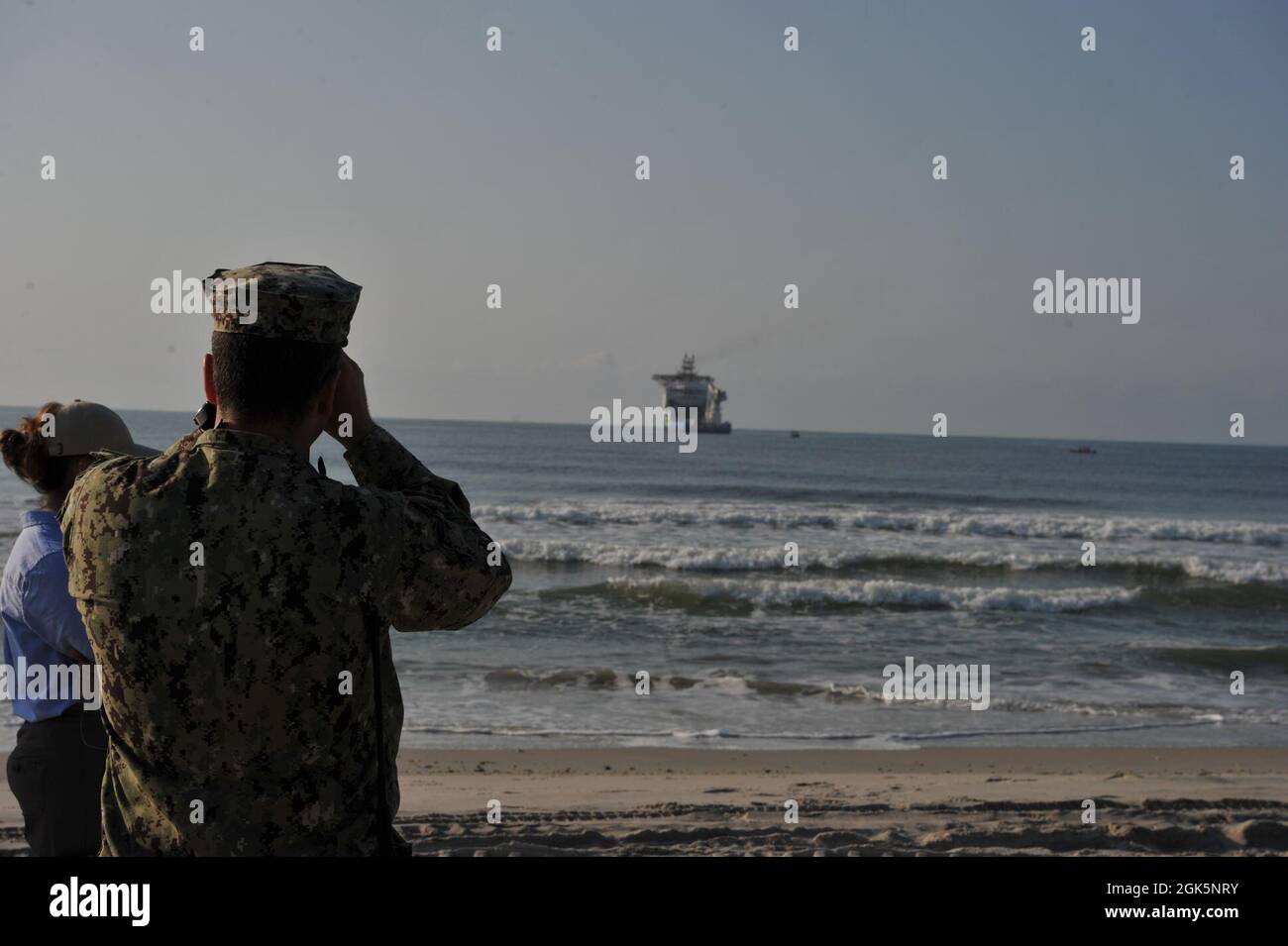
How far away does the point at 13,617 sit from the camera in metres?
2.81

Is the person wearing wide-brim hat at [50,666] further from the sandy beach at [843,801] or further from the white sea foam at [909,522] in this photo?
the white sea foam at [909,522]

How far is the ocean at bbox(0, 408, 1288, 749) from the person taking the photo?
361 inches

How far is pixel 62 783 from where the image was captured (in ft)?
9.27

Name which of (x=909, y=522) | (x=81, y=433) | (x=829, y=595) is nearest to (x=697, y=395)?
(x=909, y=522)

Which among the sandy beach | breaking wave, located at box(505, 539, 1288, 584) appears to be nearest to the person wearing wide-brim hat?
the sandy beach

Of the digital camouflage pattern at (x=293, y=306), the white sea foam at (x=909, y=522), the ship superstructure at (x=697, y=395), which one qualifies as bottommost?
the white sea foam at (x=909, y=522)

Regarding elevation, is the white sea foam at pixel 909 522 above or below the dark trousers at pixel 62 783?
below

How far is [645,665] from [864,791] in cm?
453

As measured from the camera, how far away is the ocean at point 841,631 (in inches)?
361

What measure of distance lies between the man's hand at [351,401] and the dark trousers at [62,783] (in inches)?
56.5

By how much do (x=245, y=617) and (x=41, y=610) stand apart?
1327 mm
